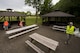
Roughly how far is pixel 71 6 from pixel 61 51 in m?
21.2

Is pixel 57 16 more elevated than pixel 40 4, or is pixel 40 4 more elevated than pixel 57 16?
pixel 40 4

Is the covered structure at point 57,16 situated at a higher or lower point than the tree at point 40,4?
lower

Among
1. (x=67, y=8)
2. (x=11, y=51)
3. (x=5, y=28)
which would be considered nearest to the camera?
(x=11, y=51)

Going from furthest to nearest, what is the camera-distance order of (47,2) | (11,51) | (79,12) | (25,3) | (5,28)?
(25,3), (47,2), (79,12), (5,28), (11,51)

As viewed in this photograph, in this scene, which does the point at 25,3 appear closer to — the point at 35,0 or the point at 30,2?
the point at 30,2

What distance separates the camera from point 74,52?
6887 millimetres

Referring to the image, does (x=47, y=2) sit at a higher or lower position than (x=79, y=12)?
higher

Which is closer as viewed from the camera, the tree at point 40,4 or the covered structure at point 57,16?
the covered structure at point 57,16

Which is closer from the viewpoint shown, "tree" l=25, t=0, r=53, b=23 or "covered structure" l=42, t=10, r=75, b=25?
"covered structure" l=42, t=10, r=75, b=25

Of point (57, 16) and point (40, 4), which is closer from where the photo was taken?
point (57, 16)

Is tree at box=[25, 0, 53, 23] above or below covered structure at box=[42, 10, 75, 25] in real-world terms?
above

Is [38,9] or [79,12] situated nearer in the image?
[79,12]

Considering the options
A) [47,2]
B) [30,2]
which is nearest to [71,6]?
[47,2]

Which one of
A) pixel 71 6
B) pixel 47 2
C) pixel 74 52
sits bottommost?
pixel 74 52
